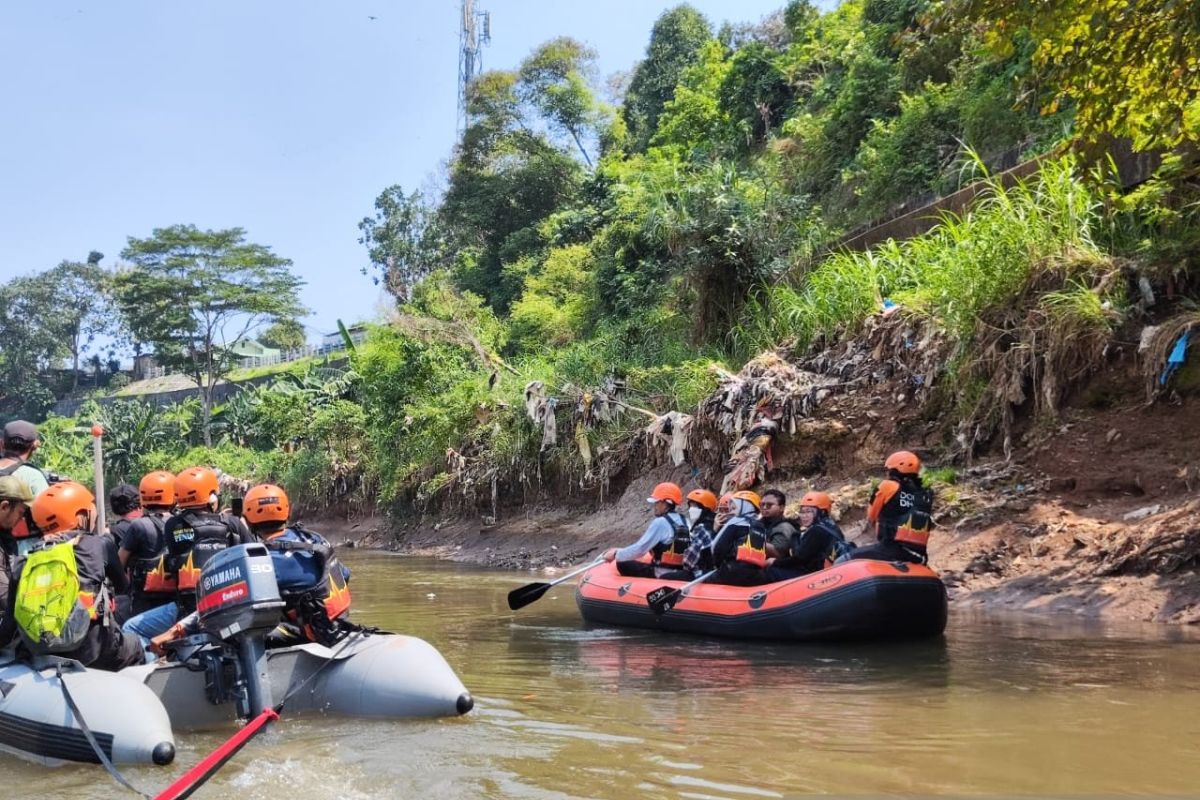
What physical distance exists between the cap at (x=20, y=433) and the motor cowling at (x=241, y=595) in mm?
2409

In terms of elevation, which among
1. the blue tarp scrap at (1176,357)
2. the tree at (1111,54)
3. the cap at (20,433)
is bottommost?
the cap at (20,433)

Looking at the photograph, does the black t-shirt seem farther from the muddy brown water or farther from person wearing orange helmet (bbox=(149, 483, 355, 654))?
the muddy brown water

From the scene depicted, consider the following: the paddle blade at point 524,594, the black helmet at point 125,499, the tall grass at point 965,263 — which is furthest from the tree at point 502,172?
the black helmet at point 125,499

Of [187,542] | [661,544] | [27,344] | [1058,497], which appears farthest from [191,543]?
[27,344]

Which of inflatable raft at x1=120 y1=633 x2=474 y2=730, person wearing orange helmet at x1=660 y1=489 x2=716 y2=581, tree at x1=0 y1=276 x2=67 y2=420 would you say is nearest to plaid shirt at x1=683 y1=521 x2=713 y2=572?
person wearing orange helmet at x1=660 y1=489 x2=716 y2=581

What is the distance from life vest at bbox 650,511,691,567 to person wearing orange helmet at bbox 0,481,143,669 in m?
5.46

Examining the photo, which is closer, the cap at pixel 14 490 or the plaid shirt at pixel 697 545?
the cap at pixel 14 490

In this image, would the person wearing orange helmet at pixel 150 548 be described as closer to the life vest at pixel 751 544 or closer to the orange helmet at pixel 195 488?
the orange helmet at pixel 195 488

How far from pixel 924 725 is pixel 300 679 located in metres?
3.43

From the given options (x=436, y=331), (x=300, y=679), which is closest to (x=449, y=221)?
(x=436, y=331)

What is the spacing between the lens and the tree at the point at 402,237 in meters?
45.3

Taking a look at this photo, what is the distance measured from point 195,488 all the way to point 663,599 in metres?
4.20

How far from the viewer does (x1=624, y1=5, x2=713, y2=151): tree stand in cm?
3834

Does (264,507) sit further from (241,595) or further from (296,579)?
(241,595)
